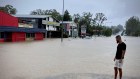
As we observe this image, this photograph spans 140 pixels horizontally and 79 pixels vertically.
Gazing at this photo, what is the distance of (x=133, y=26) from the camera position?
552 ft

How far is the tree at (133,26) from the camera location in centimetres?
16462

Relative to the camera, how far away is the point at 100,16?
15188 cm

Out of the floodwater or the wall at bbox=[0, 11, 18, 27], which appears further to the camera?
the wall at bbox=[0, 11, 18, 27]

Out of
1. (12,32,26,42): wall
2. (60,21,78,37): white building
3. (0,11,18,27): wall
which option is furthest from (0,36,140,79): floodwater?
(60,21,78,37): white building

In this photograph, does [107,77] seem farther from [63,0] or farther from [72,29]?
[72,29]

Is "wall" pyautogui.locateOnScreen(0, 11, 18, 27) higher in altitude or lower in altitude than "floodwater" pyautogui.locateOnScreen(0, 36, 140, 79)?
higher

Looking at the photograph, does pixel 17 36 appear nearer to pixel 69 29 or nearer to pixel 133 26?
pixel 69 29

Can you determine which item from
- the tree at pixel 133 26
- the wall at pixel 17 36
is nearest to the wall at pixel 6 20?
the wall at pixel 17 36

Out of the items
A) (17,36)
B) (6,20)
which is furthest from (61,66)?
(6,20)

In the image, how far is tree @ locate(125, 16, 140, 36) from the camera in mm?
164625

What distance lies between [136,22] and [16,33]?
130279 mm

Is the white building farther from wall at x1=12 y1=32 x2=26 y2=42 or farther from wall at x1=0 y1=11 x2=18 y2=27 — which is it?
wall at x1=12 y1=32 x2=26 y2=42

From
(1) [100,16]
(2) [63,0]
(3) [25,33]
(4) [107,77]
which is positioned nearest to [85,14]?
(1) [100,16]

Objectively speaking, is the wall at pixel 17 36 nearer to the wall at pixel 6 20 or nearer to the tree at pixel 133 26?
the wall at pixel 6 20
